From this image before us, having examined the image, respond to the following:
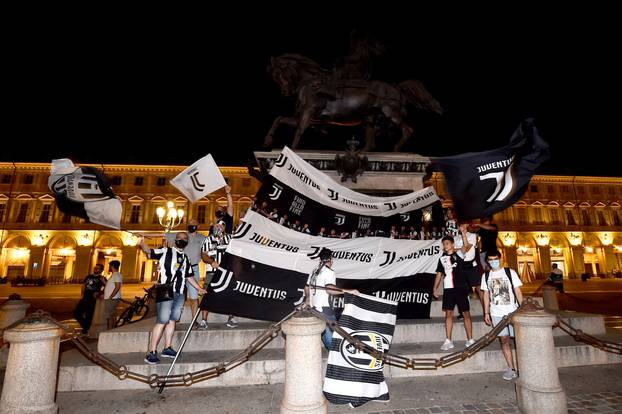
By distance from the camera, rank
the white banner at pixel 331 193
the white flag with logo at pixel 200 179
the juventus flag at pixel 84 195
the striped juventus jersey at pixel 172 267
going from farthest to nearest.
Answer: the white banner at pixel 331 193, the white flag with logo at pixel 200 179, the striped juventus jersey at pixel 172 267, the juventus flag at pixel 84 195

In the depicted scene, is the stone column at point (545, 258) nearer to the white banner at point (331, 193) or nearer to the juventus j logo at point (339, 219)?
the white banner at point (331, 193)

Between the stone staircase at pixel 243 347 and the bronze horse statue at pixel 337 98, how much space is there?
18.4ft

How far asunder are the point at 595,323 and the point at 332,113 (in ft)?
27.4

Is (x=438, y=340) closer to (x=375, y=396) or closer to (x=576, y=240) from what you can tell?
(x=375, y=396)

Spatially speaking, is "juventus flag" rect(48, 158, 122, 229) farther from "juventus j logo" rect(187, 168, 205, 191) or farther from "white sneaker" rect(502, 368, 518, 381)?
"white sneaker" rect(502, 368, 518, 381)

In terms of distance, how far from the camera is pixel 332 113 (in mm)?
10086

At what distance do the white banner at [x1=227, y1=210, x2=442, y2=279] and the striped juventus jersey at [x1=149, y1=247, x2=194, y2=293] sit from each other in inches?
39.5

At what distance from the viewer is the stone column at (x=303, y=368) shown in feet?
12.0

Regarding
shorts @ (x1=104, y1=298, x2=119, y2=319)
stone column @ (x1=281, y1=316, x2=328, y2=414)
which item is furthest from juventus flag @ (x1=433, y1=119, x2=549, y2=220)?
shorts @ (x1=104, y1=298, x2=119, y2=319)

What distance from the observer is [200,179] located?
6613mm

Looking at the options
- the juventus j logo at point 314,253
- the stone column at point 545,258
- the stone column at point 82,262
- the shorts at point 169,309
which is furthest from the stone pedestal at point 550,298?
the stone column at point 82,262

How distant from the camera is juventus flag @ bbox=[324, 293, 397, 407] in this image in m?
4.48

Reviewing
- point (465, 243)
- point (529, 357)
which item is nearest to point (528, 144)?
point (465, 243)

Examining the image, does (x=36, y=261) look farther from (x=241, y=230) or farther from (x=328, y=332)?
(x=328, y=332)
